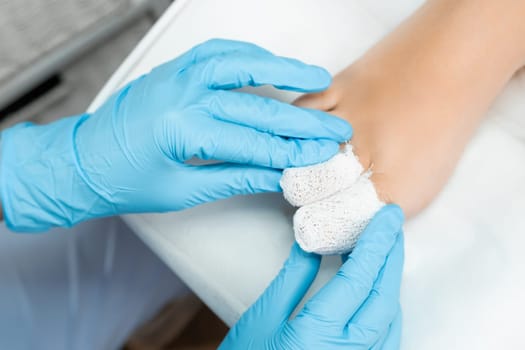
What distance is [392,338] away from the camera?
2.15ft

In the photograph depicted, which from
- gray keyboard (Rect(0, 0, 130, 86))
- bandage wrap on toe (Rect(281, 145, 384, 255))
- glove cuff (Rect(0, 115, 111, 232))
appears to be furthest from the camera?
gray keyboard (Rect(0, 0, 130, 86))

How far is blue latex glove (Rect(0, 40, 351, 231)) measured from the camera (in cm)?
69

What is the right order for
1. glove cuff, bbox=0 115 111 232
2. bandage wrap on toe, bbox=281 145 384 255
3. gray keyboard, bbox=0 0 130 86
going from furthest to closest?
gray keyboard, bbox=0 0 130 86, glove cuff, bbox=0 115 111 232, bandage wrap on toe, bbox=281 145 384 255

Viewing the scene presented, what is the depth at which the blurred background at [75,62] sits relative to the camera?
1187mm

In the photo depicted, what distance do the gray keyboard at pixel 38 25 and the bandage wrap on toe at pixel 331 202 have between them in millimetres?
846

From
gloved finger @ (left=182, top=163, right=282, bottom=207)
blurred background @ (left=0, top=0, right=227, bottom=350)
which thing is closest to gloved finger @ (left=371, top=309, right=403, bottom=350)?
gloved finger @ (left=182, top=163, right=282, bottom=207)

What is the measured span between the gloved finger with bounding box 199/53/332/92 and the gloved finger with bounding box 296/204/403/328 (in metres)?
0.21

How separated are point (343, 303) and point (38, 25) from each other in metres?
1.01

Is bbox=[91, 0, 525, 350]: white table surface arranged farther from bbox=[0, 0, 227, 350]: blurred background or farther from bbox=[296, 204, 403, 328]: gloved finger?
bbox=[0, 0, 227, 350]: blurred background

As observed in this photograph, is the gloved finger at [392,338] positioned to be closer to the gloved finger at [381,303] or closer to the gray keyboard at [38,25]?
the gloved finger at [381,303]

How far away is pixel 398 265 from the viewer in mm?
668

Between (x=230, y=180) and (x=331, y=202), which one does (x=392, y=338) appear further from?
(x=230, y=180)

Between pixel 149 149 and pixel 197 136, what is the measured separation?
3.0 inches

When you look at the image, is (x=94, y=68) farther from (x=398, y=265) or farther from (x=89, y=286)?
(x=398, y=265)
